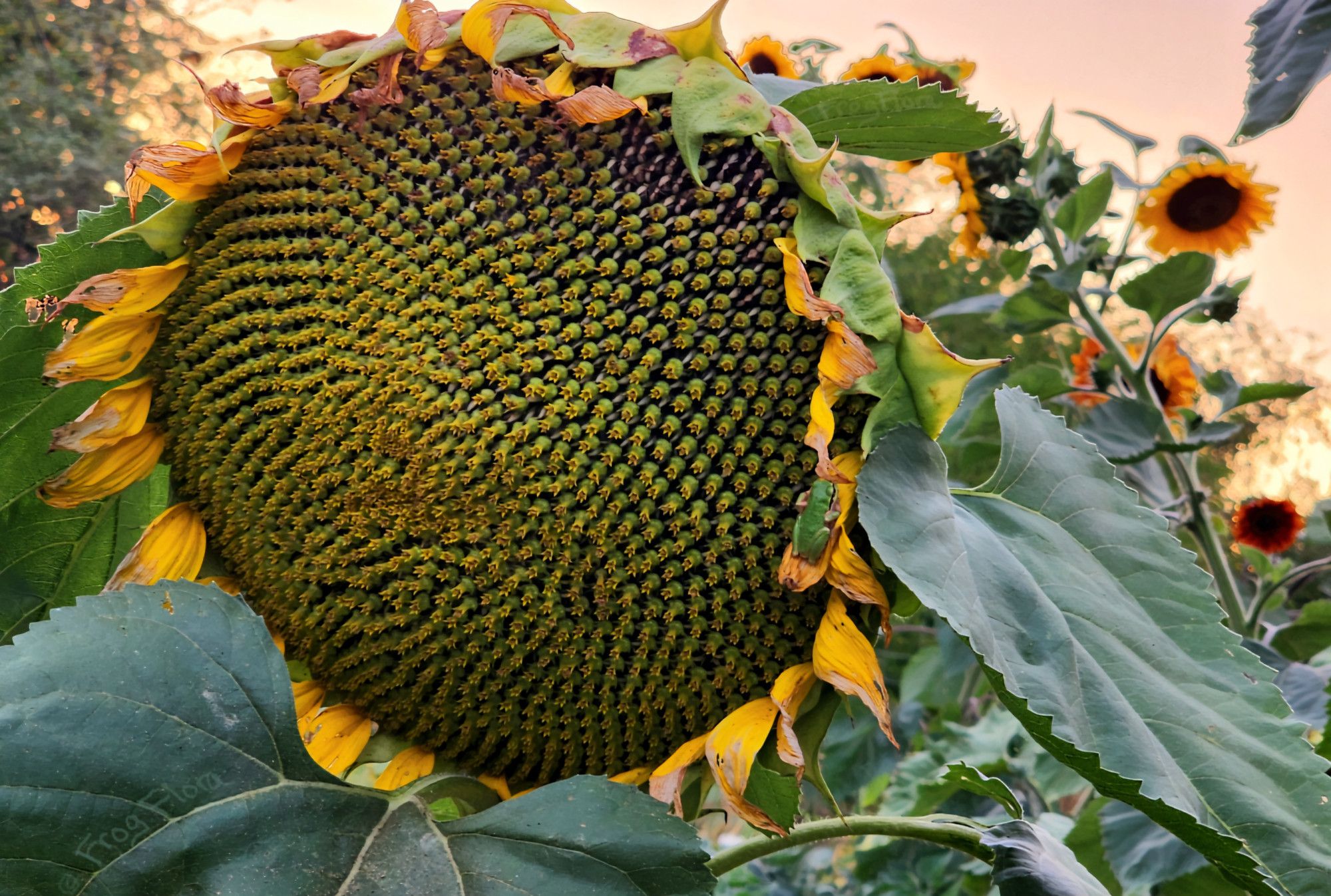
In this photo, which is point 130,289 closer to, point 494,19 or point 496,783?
point 494,19

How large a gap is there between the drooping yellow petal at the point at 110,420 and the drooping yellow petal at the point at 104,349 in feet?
0.05

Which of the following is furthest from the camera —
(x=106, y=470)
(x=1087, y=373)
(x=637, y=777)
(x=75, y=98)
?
(x=75, y=98)

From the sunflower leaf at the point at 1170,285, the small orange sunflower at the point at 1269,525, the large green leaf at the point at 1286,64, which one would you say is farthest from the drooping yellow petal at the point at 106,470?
the small orange sunflower at the point at 1269,525

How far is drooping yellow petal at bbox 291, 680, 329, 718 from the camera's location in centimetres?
79

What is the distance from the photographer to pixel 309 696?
2.59 feet

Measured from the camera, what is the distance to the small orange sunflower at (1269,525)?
1.76 m

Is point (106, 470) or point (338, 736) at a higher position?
point (106, 470)

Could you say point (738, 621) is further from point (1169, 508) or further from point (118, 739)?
point (1169, 508)

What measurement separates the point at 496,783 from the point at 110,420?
37 centimetres

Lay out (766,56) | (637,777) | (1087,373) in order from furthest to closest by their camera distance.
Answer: (1087,373)
(766,56)
(637,777)

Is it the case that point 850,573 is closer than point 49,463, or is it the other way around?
point 850,573

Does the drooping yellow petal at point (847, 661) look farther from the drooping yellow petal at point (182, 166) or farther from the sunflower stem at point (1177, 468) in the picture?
the sunflower stem at point (1177, 468)

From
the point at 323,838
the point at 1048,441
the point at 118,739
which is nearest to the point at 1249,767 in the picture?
the point at 1048,441

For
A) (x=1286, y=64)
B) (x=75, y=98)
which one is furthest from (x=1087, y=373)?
(x=75, y=98)
